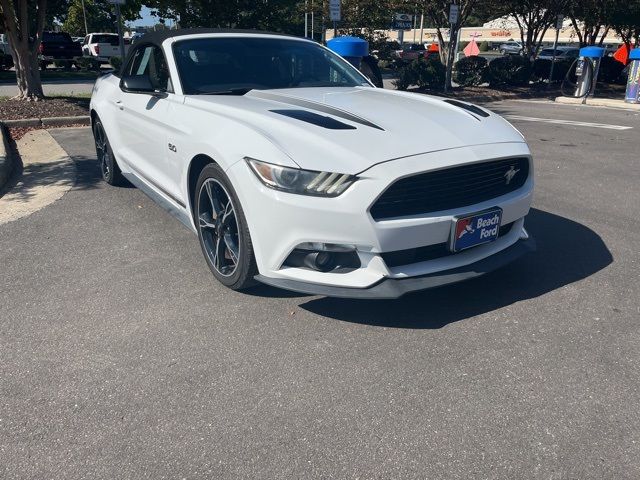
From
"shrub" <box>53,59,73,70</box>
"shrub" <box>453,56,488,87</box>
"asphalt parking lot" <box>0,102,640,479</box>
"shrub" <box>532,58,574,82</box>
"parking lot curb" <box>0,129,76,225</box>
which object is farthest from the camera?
"shrub" <box>53,59,73,70</box>

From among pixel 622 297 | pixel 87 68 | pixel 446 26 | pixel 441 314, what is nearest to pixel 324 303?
pixel 441 314

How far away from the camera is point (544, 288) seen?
3.73 meters

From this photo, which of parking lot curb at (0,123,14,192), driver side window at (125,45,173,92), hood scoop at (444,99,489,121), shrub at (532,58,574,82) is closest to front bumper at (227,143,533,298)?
hood scoop at (444,99,489,121)

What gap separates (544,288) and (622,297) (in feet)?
1.60

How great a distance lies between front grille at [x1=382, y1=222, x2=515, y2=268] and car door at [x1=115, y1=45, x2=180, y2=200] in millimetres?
1833

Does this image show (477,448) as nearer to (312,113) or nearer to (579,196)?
(312,113)

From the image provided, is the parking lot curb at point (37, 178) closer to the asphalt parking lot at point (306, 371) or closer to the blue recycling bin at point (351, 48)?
the asphalt parking lot at point (306, 371)

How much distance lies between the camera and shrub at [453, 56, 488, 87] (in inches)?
735

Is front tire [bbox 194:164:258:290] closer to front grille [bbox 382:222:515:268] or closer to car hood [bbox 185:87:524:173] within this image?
car hood [bbox 185:87:524:173]

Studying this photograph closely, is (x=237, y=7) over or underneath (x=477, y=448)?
over

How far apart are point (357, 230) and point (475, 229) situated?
0.77 m

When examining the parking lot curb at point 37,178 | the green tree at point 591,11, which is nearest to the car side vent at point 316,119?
the parking lot curb at point 37,178

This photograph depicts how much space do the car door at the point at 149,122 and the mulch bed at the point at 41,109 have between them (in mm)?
6053

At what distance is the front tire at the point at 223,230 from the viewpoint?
129 inches
